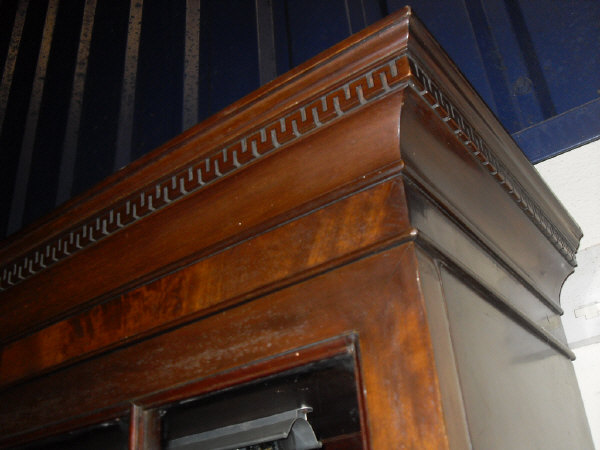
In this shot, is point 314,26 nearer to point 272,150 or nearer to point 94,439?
point 272,150

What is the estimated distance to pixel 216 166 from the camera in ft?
2.14

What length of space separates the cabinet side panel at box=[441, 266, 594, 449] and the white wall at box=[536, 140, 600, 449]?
0.10 metres

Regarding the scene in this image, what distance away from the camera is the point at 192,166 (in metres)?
0.67

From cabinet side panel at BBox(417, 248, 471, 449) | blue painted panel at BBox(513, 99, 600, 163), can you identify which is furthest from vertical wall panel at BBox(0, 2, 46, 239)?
cabinet side panel at BBox(417, 248, 471, 449)

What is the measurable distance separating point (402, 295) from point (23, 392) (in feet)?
1.84

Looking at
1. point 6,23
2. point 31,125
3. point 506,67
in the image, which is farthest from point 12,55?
point 506,67

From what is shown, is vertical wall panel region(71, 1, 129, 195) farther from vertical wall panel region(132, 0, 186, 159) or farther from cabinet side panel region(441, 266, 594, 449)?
cabinet side panel region(441, 266, 594, 449)

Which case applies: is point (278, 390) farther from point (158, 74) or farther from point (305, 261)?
point (158, 74)

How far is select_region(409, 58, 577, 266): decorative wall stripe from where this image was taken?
0.55 meters

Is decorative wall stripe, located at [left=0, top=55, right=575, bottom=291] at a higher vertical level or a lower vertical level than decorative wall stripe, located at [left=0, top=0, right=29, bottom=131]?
lower

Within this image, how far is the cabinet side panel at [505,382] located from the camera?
514 mm

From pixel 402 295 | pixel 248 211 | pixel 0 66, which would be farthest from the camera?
pixel 0 66

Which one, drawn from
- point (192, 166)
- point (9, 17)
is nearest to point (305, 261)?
point (192, 166)

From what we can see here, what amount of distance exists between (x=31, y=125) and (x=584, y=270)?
160 centimetres
